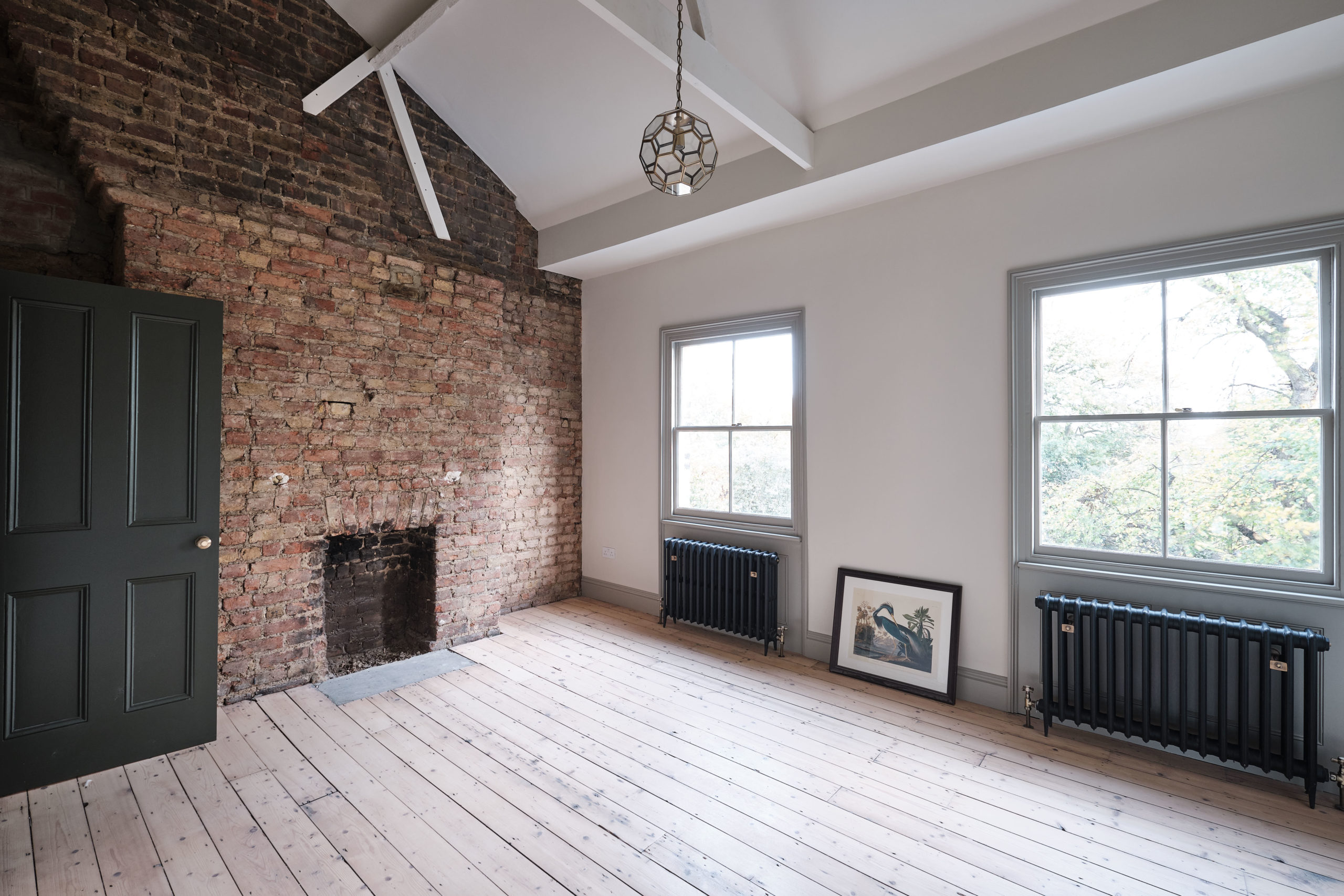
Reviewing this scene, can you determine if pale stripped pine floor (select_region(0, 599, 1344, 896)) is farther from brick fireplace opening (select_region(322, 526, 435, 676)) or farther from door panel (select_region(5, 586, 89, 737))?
brick fireplace opening (select_region(322, 526, 435, 676))

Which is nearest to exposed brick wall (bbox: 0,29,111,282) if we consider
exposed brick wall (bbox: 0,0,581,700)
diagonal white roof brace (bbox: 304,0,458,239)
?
exposed brick wall (bbox: 0,0,581,700)

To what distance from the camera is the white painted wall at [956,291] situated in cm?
271

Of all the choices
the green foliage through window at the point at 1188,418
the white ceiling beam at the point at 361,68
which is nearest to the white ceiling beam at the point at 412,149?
the white ceiling beam at the point at 361,68

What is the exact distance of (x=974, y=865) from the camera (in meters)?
2.13

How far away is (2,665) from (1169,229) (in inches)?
219

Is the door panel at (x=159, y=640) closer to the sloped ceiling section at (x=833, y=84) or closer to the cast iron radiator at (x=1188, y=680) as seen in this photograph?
the sloped ceiling section at (x=833, y=84)

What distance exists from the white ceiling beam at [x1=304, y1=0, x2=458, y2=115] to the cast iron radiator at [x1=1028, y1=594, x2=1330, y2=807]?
483 cm

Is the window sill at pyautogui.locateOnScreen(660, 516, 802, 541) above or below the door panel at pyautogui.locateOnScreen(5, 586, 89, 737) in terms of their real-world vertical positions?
above

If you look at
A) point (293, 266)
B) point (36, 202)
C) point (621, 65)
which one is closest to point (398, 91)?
point (293, 266)

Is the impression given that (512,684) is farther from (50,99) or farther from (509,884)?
(50,99)

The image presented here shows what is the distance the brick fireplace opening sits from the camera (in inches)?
160

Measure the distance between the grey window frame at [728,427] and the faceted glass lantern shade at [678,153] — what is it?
6.43 feet

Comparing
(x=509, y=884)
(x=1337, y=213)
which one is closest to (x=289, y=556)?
(x=509, y=884)

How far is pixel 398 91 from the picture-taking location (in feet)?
13.8
